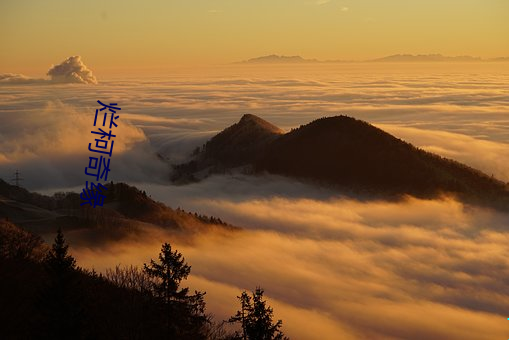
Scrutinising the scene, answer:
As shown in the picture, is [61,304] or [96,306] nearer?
[61,304]

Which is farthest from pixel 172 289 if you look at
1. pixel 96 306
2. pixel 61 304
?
pixel 96 306

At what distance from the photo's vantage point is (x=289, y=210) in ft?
567

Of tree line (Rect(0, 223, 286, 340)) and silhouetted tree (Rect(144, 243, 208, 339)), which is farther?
silhouetted tree (Rect(144, 243, 208, 339))

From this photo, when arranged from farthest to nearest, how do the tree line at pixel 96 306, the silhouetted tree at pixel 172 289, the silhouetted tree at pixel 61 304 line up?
the silhouetted tree at pixel 172 289 → the tree line at pixel 96 306 → the silhouetted tree at pixel 61 304

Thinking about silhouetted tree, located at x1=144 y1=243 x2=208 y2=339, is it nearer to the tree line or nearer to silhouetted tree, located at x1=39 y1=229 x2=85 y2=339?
the tree line

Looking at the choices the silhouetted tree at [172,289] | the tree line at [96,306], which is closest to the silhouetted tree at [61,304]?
the tree line at [96,306]

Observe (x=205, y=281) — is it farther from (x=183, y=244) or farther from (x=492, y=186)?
(x=492, y=186)

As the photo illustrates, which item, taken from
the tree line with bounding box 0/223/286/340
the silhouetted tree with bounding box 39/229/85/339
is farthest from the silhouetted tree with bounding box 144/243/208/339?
the silhouetted tree with bounding box 39/229/85/339

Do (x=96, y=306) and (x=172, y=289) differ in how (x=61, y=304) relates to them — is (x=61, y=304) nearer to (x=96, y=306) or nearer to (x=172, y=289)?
(x=172, y=289)

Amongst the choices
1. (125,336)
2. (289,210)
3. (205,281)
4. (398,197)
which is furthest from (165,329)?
(398,197)

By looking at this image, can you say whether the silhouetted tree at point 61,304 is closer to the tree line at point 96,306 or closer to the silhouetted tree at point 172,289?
the tree line at point 96,306

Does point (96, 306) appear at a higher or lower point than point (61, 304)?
higher

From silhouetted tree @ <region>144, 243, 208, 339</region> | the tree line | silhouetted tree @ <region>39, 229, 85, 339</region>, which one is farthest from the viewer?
silhouetted tree @ <region>144, 243, 208, 339</region>

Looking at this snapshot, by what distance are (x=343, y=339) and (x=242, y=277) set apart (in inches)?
1229
